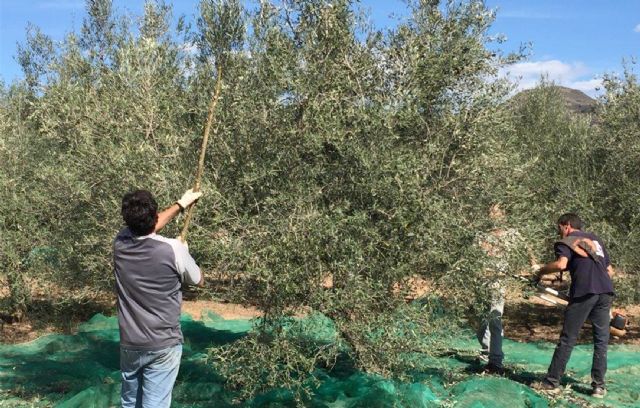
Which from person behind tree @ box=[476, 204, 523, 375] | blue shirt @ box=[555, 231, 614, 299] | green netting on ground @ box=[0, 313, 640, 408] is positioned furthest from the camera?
blue shirt @ box=[555, 231, 614, 299]

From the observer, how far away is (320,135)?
16.8 ft

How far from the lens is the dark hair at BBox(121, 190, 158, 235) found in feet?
12.8

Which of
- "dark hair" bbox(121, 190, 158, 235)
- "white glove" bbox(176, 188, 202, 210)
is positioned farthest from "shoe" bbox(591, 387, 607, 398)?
"dark hair" bbox(121, 190, 158, 235)

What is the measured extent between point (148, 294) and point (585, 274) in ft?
16.9

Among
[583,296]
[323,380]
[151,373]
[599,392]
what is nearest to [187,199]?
[151,373]

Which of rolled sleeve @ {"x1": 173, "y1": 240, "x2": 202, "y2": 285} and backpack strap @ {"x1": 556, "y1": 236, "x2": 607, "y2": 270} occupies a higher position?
backpack strap @ {"x1": 556, "y1": 236, "x2": 607, "y2": 270}

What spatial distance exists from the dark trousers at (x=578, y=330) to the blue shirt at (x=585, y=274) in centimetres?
11

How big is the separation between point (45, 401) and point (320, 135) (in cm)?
426

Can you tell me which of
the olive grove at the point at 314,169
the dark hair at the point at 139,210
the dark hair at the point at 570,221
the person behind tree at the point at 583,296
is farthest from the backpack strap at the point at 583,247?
the dark hair at the point at 139,210

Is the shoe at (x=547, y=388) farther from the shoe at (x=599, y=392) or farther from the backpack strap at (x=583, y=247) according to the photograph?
the backpack strap at (x=583, y=247)

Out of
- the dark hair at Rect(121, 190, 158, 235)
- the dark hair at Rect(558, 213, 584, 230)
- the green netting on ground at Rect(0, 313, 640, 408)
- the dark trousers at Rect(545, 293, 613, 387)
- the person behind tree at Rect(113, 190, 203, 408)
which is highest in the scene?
the dark hair at Rect(558, 213, 584, 230)

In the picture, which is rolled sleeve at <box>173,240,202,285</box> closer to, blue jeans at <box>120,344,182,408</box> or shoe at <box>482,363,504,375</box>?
blue jeans at <box>120,344,182,408</box>

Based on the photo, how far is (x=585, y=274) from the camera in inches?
276

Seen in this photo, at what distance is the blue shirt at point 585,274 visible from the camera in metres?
6.98
